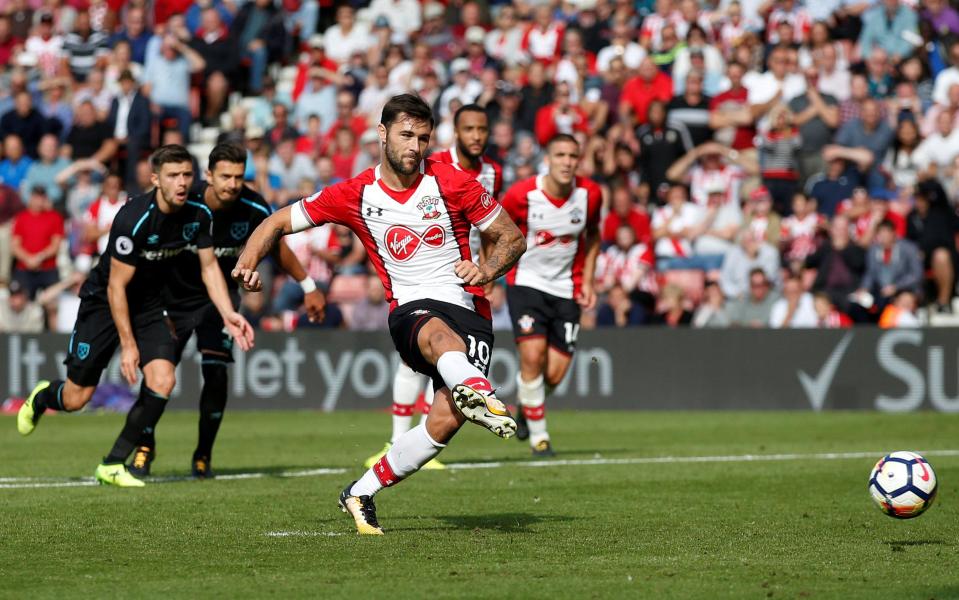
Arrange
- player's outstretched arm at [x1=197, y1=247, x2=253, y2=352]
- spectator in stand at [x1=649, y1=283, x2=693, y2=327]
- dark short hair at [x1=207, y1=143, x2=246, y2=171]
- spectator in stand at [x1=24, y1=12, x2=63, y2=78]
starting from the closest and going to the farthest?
1. player's outstretched arm at [x1=197, y1=247, x2=253, y2=352]
2. dark short hair at [x1=207, y1=143, x2=246, y2=171]
3. spectator in stand at [x1=649, y1=283, x2=693, y2=327]
4. spectator in stand at [x1=24, y1=12, x2=63, y2=78]

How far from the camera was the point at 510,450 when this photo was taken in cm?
1545

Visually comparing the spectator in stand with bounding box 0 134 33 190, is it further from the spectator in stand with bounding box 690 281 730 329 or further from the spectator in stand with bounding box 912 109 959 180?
the spectator in stand with bounding box 912 109 959 180

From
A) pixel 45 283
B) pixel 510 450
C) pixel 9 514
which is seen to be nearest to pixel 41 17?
pixel 45 283

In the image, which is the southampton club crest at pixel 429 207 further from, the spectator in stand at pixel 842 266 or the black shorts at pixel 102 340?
the spectator in stand at pixel 842 266

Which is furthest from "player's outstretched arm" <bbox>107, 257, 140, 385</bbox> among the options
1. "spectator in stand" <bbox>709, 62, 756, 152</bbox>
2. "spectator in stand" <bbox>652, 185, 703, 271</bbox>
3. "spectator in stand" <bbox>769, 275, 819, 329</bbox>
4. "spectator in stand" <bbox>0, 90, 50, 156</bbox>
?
"spectator in stand" <bbox>0, 90, 50, 156</bbox>

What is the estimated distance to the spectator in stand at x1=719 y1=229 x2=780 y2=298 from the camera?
22.3 meters

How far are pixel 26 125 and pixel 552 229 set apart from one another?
15533 millimetres

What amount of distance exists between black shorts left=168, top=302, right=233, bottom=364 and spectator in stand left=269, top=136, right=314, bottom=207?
41.8 feet

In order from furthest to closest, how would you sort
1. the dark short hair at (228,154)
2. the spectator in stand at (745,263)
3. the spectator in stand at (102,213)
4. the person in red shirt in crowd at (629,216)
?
the spectator in stand at (102,213) < the person in red shirt in crowd at (629,216) < the spectator in stand at (745,263) < the dark short hair at (228,154)

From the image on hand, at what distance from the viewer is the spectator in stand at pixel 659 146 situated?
23.6 m

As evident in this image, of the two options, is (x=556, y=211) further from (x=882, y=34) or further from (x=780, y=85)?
(x=882, y=34)

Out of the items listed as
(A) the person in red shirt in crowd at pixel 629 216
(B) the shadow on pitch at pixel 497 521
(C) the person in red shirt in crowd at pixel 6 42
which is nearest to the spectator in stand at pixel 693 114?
(A) the person in red shirt in crowd at pixel 629 216

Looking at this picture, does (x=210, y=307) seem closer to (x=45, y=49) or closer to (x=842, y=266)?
(x=842, y=266)

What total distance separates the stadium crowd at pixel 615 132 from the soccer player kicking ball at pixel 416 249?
12.6m
